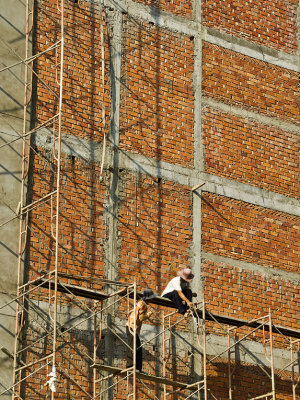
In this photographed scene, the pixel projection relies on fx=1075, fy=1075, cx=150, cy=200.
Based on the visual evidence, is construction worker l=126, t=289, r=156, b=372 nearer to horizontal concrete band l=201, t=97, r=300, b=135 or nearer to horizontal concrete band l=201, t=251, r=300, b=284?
horizontal concrete band l=201, t=251, r=300, b=284

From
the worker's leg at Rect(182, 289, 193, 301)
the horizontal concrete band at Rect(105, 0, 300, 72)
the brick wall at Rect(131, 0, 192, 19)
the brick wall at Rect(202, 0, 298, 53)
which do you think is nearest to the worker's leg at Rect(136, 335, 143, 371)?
the worker's leg at Rect(182, 289, 193, 301)

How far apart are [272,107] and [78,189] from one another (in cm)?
484

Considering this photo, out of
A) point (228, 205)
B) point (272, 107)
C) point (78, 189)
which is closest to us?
point (78, 189)

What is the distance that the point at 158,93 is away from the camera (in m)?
19.8

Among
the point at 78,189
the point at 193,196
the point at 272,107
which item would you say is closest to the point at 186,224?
the point at 193,196

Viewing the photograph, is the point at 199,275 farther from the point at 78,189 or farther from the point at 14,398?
the point at 14,398

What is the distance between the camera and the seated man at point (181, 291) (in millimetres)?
17344

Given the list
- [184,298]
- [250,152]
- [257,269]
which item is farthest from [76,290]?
[250,152]

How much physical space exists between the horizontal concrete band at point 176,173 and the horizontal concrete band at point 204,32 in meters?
2.83

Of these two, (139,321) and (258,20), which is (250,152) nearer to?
(258,20)

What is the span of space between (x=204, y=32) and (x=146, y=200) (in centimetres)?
391

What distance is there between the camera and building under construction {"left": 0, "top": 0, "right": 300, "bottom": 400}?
680 inches

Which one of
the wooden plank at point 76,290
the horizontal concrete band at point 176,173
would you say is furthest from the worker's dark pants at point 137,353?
the horizontal concrete band at point 176,173

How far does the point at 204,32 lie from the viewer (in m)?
20.8
